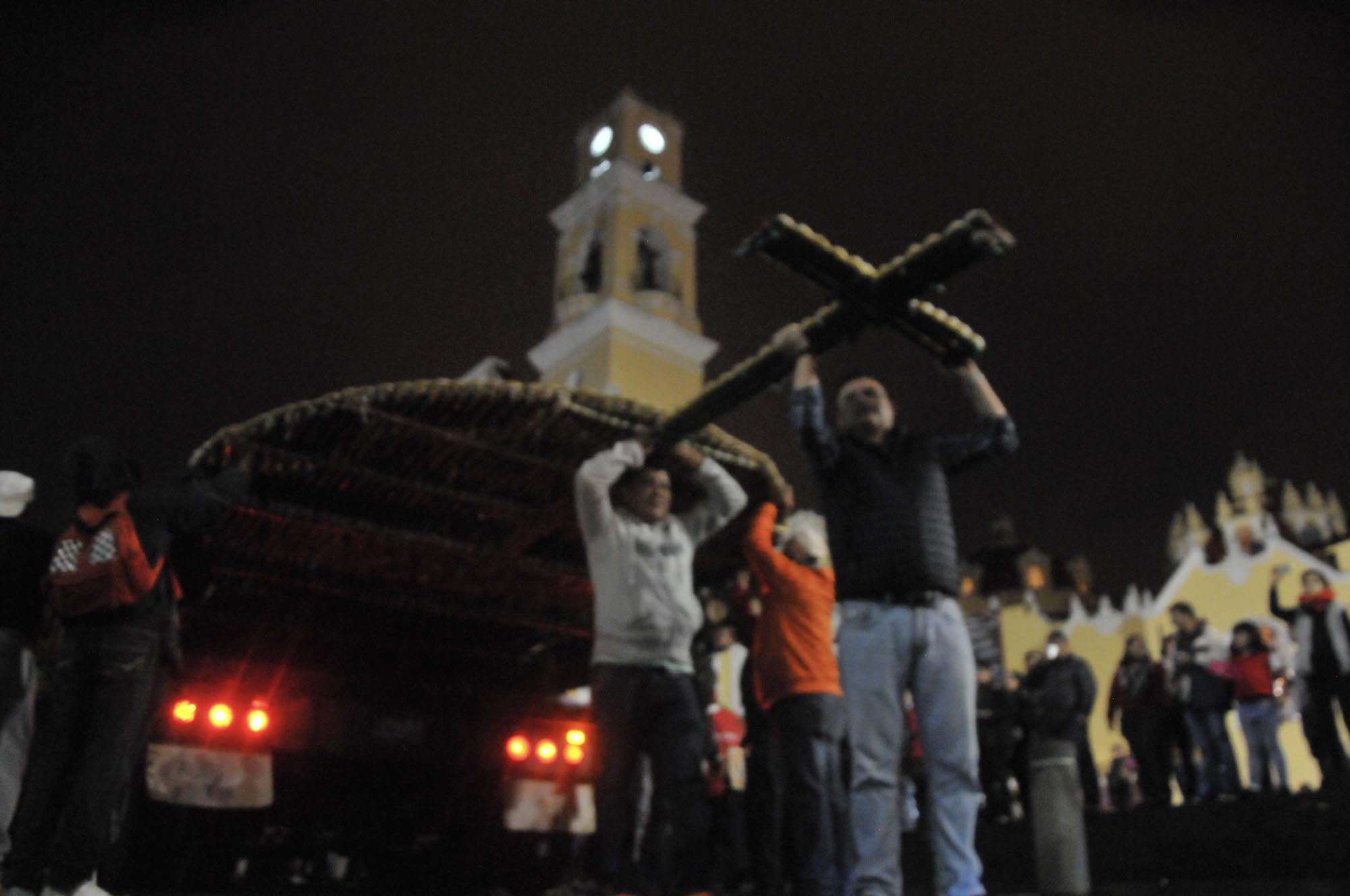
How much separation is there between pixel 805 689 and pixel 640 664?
88 cm

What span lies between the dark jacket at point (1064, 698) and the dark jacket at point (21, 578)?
26.3ft

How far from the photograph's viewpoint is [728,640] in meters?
7.32

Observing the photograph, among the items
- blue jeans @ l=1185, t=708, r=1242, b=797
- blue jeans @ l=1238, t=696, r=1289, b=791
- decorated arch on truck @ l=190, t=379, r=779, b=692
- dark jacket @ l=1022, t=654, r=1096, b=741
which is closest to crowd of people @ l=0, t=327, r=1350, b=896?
decorated arch on truck @ l=190, t=379, r=779, b=692

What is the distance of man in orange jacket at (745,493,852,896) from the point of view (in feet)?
15.2

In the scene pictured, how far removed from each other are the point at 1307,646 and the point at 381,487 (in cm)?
793

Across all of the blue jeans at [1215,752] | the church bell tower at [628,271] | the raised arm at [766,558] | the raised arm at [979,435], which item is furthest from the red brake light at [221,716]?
the church bell tower at [628,271]

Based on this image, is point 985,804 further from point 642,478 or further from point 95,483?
point 95,483

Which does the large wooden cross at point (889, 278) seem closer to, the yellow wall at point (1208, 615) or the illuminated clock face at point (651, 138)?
the yellow wall at point (1208, 615)

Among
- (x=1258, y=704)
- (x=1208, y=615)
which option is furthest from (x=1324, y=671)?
(x=1208, y=615)

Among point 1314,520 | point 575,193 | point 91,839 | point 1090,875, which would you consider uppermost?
A: point 575,193

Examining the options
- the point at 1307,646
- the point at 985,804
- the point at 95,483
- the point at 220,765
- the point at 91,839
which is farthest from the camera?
the point at 985,804

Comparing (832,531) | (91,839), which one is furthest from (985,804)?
(91,839)

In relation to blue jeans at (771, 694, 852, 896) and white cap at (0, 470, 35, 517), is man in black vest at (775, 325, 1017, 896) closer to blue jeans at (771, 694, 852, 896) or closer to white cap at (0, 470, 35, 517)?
blue jeans at (771, 694, 852, 896)

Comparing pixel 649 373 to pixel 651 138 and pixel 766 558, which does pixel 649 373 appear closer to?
pixel 651 138
